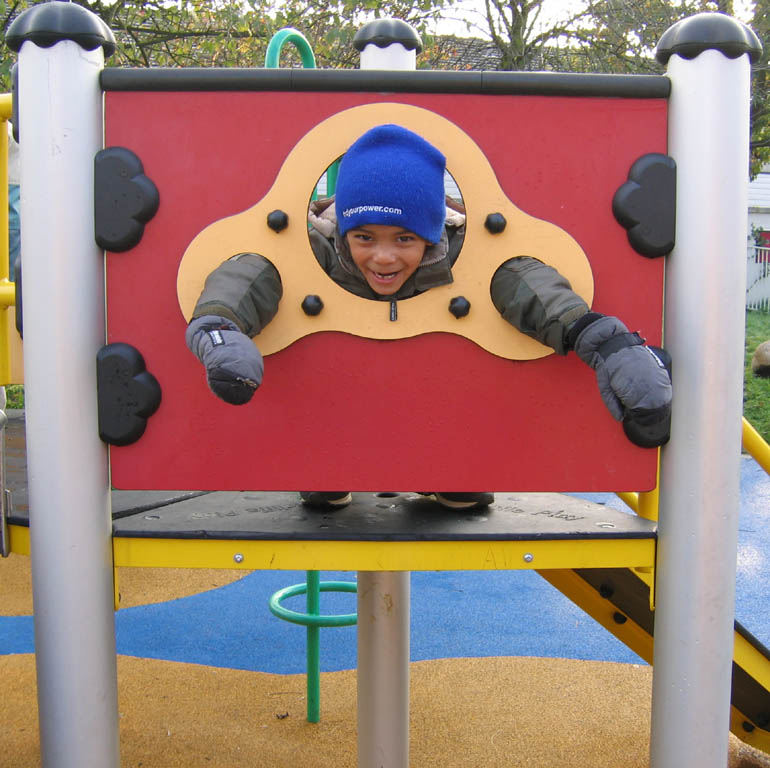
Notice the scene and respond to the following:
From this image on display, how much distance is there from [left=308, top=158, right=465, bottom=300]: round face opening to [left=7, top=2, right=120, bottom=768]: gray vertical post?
1.46ft

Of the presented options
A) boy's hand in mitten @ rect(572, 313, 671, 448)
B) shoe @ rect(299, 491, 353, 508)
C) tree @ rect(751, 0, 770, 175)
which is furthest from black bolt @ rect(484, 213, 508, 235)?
tree @ rect(751, 0, 770, 175)

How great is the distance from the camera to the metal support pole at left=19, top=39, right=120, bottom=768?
1.54 meters

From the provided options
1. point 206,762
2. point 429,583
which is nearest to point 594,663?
point 429,583

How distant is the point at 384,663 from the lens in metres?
2.25

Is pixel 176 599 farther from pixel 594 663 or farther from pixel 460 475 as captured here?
pixel 460 475

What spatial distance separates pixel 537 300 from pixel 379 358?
0.98ft

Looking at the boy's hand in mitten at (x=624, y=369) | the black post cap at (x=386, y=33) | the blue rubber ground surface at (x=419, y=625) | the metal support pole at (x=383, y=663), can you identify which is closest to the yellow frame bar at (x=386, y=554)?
the boy's hand in mitten at (x=624, y=369)

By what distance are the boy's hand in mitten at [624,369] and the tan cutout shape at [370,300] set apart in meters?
0.14

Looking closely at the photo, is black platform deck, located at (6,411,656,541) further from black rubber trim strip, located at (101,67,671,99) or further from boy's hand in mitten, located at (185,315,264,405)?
black rubber trim strip, located at (101,67,671,99)

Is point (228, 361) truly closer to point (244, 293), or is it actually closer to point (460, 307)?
point (244, 293)

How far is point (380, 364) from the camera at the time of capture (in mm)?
1617

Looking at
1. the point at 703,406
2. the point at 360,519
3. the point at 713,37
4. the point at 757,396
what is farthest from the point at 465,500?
the point at 757,396

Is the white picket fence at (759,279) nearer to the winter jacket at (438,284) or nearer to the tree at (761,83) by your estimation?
the tree at (761,83)

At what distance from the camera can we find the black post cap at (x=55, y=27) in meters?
1.52
